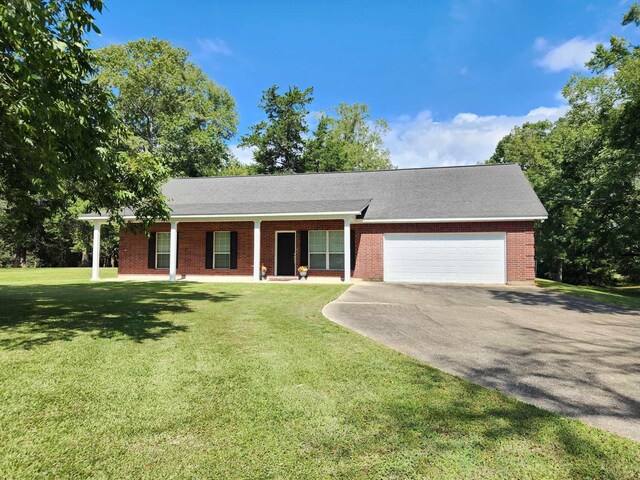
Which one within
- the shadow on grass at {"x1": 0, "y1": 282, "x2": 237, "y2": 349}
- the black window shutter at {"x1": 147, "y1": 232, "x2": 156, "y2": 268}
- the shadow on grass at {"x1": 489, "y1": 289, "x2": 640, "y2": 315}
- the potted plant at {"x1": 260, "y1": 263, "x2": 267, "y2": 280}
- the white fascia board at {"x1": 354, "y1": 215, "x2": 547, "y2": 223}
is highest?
the white fascia board at {"x1": 354, "y1": 215, "x2": 547, "y2": 223}

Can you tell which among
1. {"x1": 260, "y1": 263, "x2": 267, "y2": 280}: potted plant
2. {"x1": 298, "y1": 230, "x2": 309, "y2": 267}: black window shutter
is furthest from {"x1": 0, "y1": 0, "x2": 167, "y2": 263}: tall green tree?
{"x1": 298, "y1": 230, "x2": 309, "y2": 267}: black window shutter

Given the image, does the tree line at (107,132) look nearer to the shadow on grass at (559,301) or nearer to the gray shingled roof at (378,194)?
the gray shingled roof at (378,194)

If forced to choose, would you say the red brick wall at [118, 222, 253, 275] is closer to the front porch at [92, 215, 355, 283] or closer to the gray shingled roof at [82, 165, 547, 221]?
the front porch at [92, 215, 355, 283]

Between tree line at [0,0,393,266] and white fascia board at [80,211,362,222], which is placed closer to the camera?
tree line at [0,0,393,266]

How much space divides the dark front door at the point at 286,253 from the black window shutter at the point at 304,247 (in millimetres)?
387

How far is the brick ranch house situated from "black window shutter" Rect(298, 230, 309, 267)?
0.16 feet

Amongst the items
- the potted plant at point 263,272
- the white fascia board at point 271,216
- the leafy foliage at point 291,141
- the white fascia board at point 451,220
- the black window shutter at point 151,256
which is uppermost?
the leafy foliage at point 291,141

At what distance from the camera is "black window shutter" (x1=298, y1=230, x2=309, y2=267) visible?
17.4 metres

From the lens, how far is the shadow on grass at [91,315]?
593 centimetres

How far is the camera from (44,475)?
235 centimetres

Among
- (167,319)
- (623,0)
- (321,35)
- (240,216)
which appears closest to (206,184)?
(240,216)

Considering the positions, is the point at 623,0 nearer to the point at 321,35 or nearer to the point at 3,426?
the point at 321,35

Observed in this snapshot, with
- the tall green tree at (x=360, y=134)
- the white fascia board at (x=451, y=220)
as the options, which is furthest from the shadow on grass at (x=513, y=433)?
the tall green tree at (x=360, y=134)

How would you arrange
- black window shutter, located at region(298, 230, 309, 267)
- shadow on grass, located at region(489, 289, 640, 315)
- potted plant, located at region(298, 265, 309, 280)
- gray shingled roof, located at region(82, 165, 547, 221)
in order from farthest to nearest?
1. black window shutter, located at region(298, 230, 309, 267)
2. potted plant, located at region(298, 265, 309, 280)
3. gray shingled roof, located at region(82, 165, 547, 221)
4. shadow on grass, located at region(489, 289, 640, 315)
